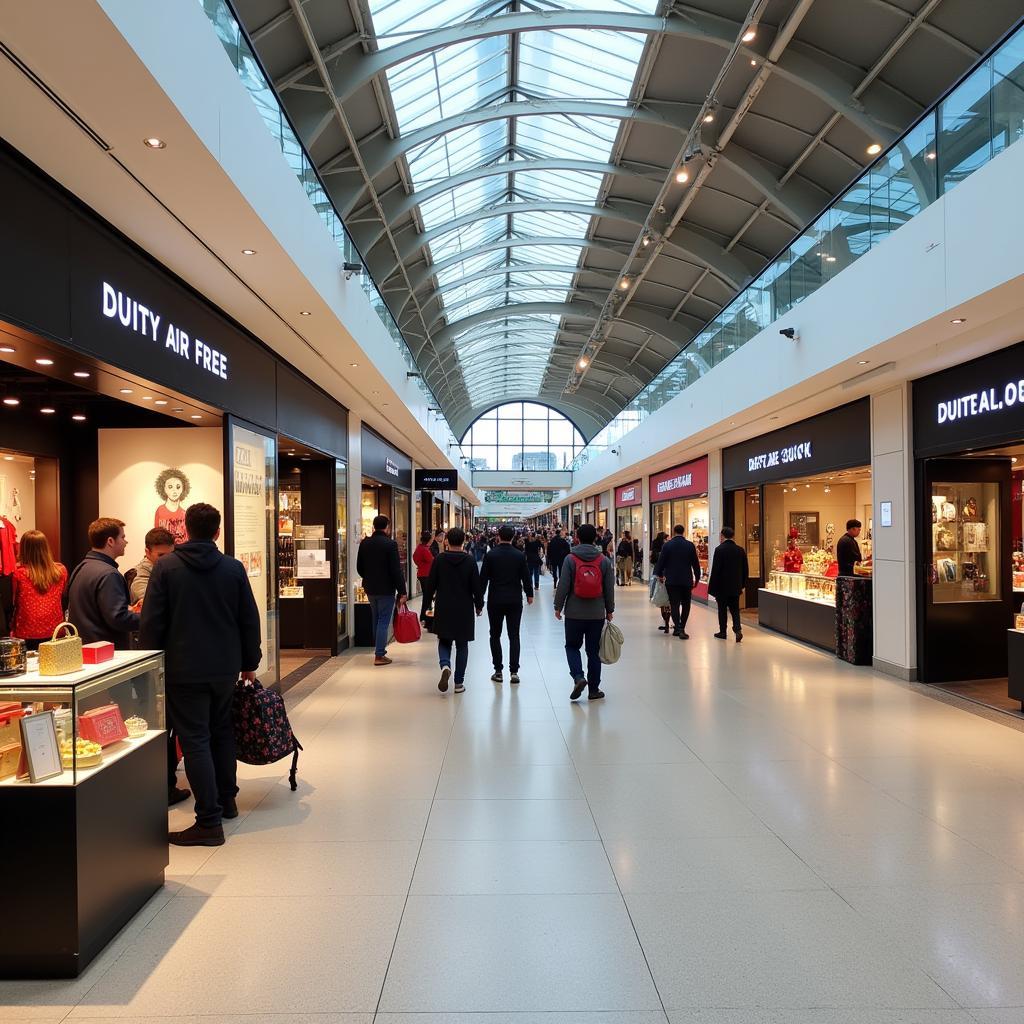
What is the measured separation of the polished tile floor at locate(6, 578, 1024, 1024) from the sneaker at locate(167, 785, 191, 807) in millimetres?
358

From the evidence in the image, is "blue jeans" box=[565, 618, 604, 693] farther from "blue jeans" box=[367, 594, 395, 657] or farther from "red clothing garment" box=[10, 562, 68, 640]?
"red clothing garment" box=[10, 562, 68, 640]

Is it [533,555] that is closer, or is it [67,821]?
[67,821]

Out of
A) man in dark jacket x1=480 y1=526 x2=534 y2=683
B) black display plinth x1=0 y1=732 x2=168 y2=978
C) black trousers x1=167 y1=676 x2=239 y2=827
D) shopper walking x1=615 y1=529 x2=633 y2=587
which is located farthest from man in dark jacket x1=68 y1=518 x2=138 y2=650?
shopper walking x1=615 y1=529 x2=633 y2=587

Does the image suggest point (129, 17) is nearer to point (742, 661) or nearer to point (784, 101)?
point (742, 661)

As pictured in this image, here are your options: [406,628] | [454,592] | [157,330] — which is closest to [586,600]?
[454,592]

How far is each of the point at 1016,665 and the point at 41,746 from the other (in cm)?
716

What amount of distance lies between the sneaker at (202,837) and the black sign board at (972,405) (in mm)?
6627

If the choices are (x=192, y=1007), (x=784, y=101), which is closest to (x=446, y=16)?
(x=784, y=101)

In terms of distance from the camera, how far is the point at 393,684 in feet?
25.6

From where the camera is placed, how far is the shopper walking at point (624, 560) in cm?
2033

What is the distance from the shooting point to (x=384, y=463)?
47.4ft

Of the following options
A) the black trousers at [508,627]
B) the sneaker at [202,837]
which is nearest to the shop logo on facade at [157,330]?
the sneaker at [202,837]

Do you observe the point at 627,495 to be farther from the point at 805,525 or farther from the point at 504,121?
the point at 504,121

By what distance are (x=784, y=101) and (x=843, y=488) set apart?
655cm
